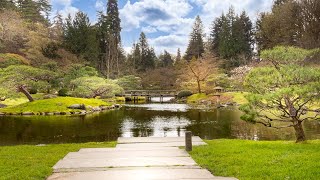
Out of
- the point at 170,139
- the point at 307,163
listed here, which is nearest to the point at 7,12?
the point at 170,139

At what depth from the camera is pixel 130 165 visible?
344 inches

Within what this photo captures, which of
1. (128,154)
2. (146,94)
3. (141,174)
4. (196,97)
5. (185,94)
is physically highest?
(146,94)

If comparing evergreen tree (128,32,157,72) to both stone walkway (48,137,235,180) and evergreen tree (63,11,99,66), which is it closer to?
evergreen tree (63,11,99,66)

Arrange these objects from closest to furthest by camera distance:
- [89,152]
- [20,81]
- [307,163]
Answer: [307,163]
[89,152]
[20,81]

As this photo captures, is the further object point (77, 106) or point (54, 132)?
point (77, 106)

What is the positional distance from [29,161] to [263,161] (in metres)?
6.49

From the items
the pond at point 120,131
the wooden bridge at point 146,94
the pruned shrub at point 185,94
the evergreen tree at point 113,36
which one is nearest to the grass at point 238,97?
the pruned shrub at point 185,94

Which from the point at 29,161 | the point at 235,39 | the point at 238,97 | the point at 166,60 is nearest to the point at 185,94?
the point at 238,97

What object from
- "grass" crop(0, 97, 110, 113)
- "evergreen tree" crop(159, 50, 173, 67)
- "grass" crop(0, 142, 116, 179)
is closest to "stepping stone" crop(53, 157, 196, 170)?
"grass" crop(0, 142, 116, 179)

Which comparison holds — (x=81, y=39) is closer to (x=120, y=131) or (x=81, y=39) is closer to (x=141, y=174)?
(x=120, y=131)

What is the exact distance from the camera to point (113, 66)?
2714 inches

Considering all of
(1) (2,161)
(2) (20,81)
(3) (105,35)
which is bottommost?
(1) (2,161)

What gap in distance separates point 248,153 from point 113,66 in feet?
200

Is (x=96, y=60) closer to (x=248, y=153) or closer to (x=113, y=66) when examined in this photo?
(x=113, y=66)
